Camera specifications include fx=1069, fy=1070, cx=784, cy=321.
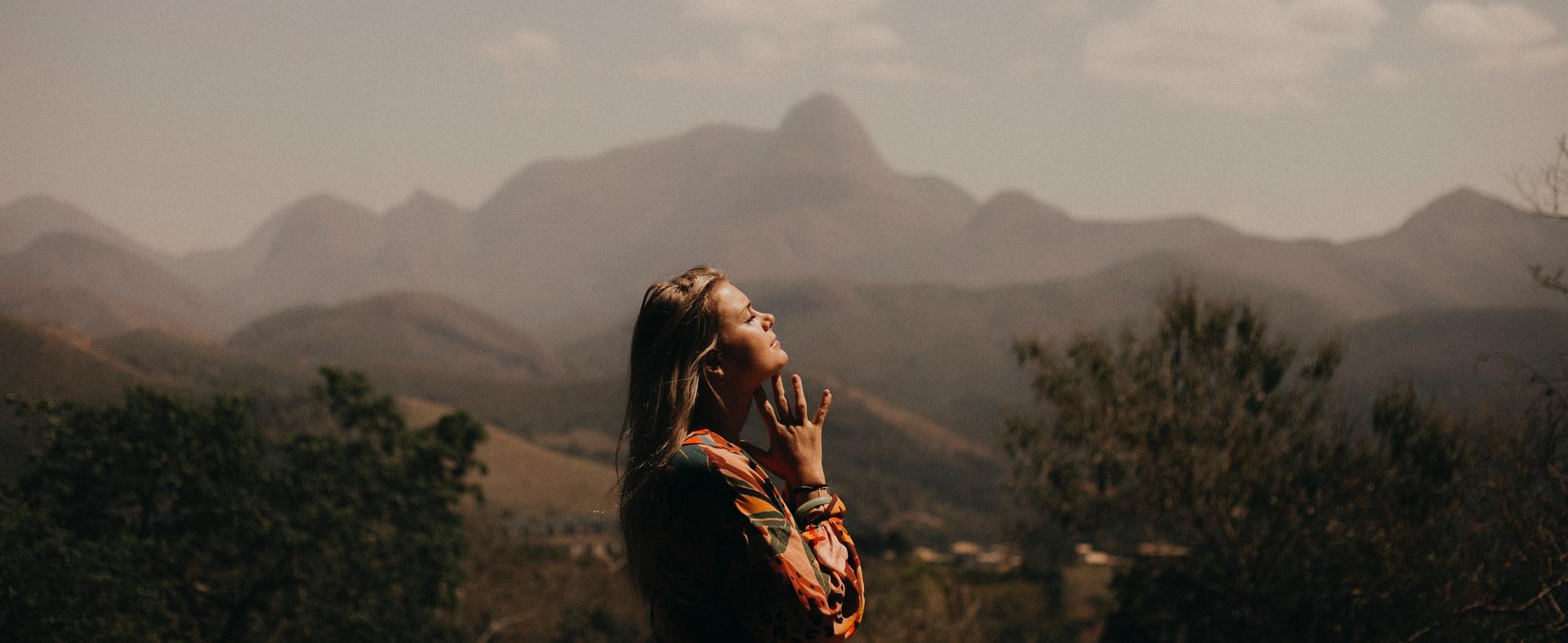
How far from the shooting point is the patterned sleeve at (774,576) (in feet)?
7.82

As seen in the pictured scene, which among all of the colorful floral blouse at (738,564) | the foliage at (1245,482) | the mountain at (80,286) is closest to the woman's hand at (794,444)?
the colorful floral blouse at (738,564)

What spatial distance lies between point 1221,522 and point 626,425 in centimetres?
1812

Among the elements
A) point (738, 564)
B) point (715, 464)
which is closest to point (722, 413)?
point (715, 464)

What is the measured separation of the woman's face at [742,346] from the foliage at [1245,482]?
1281cm

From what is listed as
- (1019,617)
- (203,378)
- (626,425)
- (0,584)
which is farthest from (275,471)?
(203,378)

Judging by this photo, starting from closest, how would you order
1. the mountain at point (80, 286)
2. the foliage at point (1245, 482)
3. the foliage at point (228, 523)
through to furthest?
the foliage at point (1245, 482) < the foliage at point (228, 523) < the mountain at point (80, 286)

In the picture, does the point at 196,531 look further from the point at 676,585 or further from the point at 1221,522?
the point at 676,585

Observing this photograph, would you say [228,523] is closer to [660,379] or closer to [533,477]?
[660,379]

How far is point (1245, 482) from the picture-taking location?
1836cm

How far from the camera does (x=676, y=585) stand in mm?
2496

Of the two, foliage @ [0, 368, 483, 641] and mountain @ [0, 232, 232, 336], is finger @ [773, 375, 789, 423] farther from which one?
mountain @ [0, 232, 232, 336]

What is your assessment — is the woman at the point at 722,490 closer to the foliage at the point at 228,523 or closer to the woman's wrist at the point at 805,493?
the woman's wrist at the point at 805,493

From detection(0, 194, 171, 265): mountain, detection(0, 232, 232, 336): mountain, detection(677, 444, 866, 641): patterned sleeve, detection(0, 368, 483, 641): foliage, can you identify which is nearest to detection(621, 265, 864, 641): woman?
detection(677, 444, 866, 641): patterned sleeve

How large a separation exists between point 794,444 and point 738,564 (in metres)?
0.37
